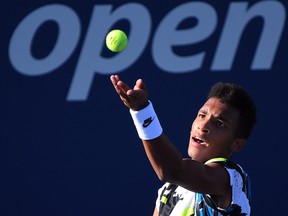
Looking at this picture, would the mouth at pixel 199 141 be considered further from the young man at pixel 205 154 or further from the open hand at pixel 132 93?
the open hand at pixel 132 93

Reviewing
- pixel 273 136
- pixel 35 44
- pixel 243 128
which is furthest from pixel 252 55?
pixel 243 128

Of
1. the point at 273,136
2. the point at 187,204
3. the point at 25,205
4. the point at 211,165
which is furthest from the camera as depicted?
the point at 25,205

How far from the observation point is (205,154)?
347 centimetres

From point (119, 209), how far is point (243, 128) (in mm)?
2522

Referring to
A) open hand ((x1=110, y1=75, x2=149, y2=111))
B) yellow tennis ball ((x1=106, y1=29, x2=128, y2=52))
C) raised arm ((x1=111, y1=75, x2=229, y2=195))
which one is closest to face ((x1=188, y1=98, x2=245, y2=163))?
raised arm ((x1=111, y1=75, x2=229, y2=195))

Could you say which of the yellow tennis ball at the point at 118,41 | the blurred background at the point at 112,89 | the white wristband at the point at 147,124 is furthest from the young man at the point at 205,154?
the blurred background at the point at 112,89

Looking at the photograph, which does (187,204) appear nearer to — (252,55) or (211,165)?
(211,165)

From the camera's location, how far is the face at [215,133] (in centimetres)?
345

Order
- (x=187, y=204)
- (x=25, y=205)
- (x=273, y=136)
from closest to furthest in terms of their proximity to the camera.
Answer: (x=187, y=204)
(x=273, y=136)
(x=25, y=205)

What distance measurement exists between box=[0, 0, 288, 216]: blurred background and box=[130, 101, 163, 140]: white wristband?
2.77 metres

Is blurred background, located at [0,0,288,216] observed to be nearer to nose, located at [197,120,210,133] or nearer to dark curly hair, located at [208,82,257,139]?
dark curly hair, located at [208,82,257,139]

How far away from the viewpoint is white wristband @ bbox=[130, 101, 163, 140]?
2.98 meters

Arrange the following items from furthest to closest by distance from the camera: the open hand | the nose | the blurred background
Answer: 1. the blurred background
2. the nose
3. the open hand

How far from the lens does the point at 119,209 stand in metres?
5.90
